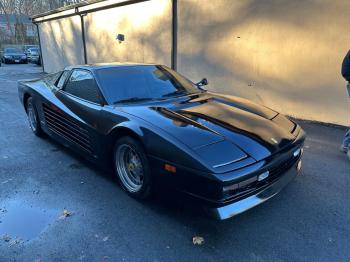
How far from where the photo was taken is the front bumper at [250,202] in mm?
2146

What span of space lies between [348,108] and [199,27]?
4.11 metres

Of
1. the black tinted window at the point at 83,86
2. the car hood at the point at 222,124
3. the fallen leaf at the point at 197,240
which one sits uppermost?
the black tinted window at the point at 83,86

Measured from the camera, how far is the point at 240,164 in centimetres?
Answer: 220

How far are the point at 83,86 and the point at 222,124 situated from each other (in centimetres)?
193

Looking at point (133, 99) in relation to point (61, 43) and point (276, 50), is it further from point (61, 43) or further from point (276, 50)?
point (61, 43)

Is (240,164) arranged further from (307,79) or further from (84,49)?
(84,49)

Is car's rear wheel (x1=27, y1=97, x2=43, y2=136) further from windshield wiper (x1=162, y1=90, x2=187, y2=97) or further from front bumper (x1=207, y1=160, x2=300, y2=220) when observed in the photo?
front bumper (x1=207, y1=160, x2=300, y2=220)

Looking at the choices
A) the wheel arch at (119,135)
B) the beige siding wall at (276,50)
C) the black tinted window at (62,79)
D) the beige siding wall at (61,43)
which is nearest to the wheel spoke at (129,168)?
the wheel arch at (119,135)

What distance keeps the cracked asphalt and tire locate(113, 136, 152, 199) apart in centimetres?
14

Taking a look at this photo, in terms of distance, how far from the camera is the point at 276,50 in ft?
20.0

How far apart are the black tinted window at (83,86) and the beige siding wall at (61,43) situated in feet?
33.1

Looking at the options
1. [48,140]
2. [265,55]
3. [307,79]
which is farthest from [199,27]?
[48,140]

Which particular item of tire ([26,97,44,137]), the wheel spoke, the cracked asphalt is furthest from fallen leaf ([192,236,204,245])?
tire ([26,97,44,137])

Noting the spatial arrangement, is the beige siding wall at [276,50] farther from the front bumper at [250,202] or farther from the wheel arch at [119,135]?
the wheel arch at [119,135]
